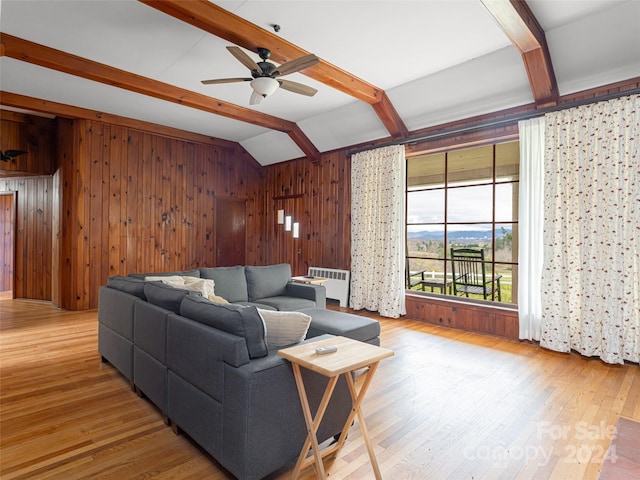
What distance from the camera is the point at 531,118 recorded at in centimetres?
420

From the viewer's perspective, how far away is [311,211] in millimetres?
7145

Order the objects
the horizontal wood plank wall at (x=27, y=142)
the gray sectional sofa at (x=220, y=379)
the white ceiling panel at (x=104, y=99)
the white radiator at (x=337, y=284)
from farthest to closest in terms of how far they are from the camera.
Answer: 1. the white radiator at (x=337, y=284)
2. the horizontal wood plank wall at (x=27, y=142)
3. the white ceiling panel at (x=104, y=99)
4. the gray sectional sofa at (x=220, y=379)

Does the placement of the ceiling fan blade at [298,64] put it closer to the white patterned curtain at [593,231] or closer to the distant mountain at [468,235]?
the white patterned curtain at [593,231]

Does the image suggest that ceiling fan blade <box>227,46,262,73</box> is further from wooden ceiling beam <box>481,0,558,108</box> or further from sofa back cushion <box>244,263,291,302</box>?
sofa back cushion <box>244,263,291,302</box>

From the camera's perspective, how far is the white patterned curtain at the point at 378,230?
217 inches

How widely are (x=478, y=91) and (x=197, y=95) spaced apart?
147 inches

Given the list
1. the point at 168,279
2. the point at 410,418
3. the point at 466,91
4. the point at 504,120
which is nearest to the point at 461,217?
the point at 504,120

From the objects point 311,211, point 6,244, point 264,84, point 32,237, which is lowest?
point 6,244

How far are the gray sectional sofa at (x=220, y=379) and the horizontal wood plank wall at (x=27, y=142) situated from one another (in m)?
5.05

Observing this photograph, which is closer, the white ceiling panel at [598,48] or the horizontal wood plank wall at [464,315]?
the white ceiling panel at [598,48]

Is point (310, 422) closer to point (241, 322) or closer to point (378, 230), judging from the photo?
point (241, 322)

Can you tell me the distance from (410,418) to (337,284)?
3.91 metres

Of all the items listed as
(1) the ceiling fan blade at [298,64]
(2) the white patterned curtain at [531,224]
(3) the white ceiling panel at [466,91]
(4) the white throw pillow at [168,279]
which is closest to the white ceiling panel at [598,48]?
(3) the white ceiling panel at [466,91]

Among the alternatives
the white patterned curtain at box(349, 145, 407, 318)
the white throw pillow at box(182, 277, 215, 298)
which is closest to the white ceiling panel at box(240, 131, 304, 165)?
the white patterned curtain at box(349, 145, 407, 318)
